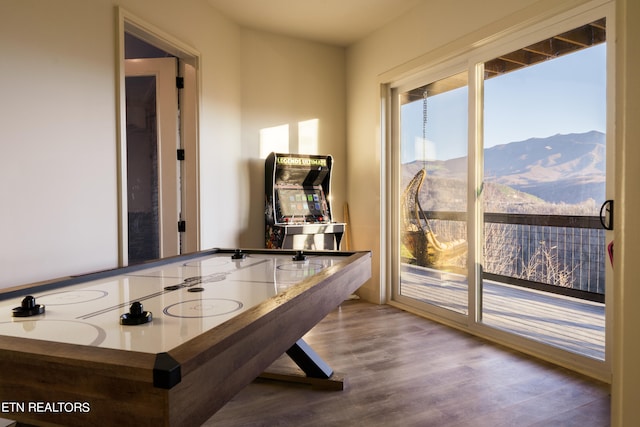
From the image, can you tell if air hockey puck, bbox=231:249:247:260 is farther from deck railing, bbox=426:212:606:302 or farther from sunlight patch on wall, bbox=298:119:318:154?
sunlight patch on wall, bbox=298:119:318:154

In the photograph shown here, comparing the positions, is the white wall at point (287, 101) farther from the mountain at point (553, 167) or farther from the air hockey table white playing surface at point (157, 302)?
the air hockey table white playing surface at point (157, 302)

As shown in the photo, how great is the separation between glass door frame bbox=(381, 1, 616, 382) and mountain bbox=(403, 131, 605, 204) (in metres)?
0.10

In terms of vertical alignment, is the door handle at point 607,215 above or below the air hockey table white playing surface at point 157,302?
above

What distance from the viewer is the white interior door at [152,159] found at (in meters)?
3.87

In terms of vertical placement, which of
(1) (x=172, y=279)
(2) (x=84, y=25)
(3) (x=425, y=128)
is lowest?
(1) (x=172, y=279)

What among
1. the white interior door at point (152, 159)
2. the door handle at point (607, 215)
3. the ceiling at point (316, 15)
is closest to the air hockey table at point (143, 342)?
the door handle at point (607, 215)

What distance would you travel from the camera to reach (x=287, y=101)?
4.68 metres

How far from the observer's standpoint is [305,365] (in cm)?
250

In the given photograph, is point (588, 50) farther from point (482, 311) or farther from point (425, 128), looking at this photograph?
point (482, 311)

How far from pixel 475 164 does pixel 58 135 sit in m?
3.01

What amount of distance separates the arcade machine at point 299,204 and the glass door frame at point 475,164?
64cm

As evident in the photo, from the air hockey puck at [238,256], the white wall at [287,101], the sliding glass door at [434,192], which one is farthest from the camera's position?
the white wall at [287,101]

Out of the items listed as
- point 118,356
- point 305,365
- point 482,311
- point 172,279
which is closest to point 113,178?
point 172,279

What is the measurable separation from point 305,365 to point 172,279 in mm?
1077
